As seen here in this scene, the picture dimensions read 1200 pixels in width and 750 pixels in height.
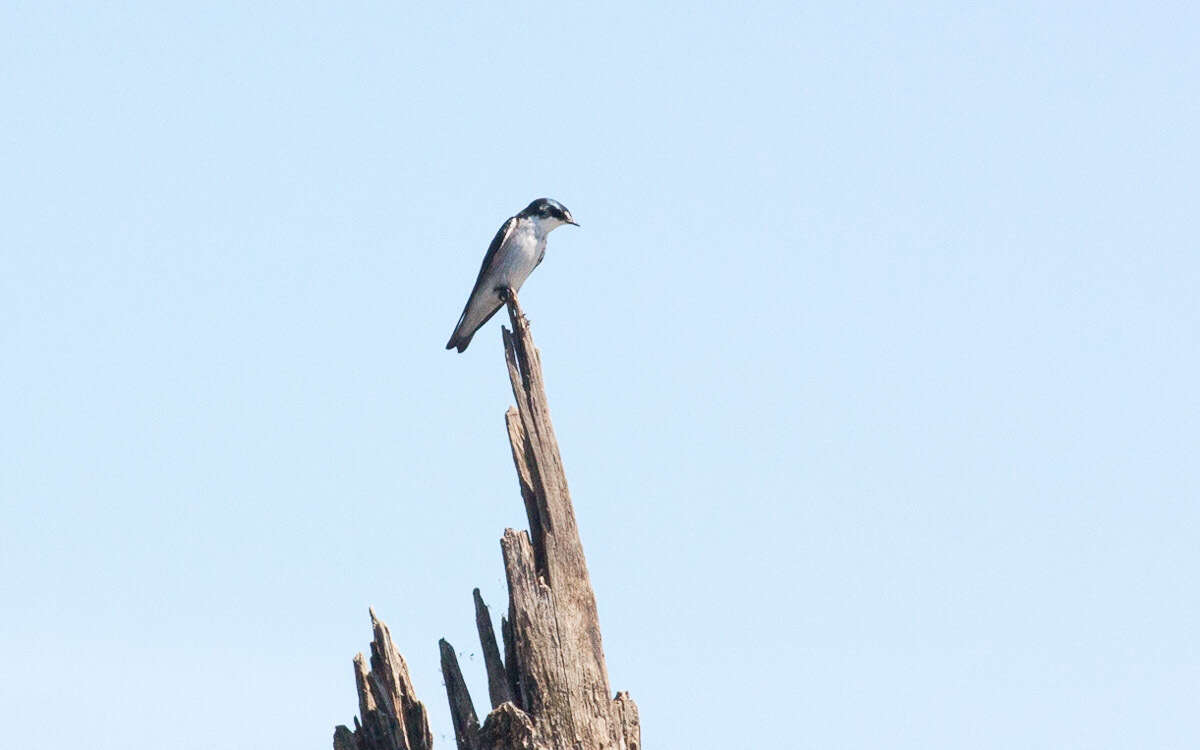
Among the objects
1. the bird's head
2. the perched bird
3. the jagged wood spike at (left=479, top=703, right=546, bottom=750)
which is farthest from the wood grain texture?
the bird's head

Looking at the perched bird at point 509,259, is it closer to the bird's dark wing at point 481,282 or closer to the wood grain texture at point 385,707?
the bird's dark wing at point 481,282

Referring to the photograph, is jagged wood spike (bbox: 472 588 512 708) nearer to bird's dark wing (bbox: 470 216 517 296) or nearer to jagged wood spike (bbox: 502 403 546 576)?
jagged wood spike (bbox: 502 403 546 576)

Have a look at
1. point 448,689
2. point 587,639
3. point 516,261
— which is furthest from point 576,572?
point 516,261

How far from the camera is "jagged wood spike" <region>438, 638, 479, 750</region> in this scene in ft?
36.7

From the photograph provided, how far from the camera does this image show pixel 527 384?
39.4 ft

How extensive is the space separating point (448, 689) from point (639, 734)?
4.64 feet

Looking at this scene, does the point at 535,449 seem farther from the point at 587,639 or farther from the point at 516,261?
the point at 516,261

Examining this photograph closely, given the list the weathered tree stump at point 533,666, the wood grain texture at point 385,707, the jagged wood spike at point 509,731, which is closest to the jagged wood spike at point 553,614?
the weathered tree stump at point 533,666

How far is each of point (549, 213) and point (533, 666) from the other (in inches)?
319

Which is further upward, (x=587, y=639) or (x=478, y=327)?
(x=478, y=327)

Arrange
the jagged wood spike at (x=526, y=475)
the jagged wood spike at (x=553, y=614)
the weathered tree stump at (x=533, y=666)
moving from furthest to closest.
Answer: the jagged wood spike at (x=526, y=475) → the jagged wood spike at (x=553, y=614) → the weathered tree stump at (x=533, y=666)

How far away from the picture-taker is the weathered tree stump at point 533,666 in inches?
437

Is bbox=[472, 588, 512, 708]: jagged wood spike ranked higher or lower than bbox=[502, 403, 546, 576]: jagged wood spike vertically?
lower

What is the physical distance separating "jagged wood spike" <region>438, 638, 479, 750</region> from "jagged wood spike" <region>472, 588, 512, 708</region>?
0.63ft
